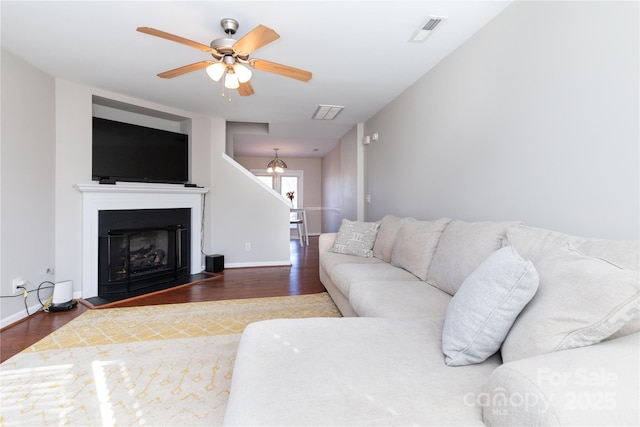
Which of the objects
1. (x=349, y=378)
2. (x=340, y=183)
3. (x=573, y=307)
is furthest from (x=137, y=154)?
(x=573, y=307)

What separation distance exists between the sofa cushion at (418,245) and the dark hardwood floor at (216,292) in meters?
1.33

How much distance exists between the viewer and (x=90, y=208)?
3.29 meters

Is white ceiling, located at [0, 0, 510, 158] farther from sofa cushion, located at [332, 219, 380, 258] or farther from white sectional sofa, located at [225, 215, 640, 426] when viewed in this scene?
white sectional sofa, located at [225, 215, 640, 426]

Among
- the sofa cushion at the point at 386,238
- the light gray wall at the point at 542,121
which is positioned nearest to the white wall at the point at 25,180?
the sofa cushion at the point at 386,238

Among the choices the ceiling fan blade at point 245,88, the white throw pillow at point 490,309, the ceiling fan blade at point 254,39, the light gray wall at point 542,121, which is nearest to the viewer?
the white throw pillow at point 490,309

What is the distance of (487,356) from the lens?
102cm

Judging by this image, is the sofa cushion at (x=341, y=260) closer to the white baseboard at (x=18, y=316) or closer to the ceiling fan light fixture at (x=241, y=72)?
the ceiling fan light fixture at (x=241, y=72)

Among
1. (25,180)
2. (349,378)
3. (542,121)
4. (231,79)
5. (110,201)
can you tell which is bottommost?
(349,378)

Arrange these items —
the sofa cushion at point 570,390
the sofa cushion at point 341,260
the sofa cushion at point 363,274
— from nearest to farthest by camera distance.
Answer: the sofa cushion at point 570,390 → the sofa cushion at point 363,274 → the sofa cushion at point 341,260

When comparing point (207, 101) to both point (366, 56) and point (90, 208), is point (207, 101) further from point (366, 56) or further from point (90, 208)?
point (366, 56)

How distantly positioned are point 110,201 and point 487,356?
12.9 feet

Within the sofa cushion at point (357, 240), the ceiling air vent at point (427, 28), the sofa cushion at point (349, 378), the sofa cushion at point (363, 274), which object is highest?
Answer: the ceiling air vent at point (427, 28)

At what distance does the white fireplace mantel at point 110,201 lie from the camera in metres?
3.27

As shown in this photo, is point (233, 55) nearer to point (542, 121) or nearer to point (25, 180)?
point (542, 121)
